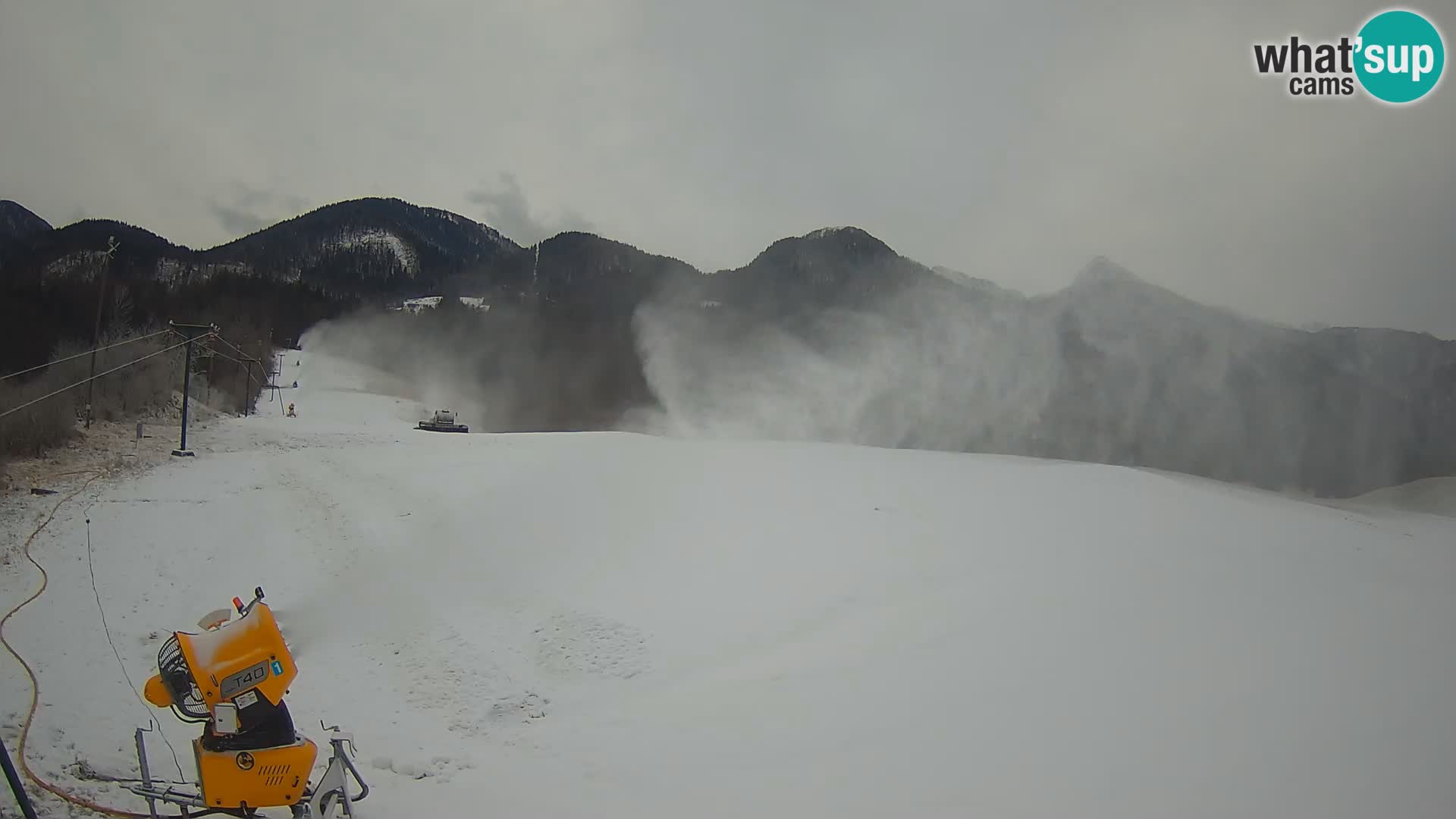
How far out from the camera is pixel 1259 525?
901 cm

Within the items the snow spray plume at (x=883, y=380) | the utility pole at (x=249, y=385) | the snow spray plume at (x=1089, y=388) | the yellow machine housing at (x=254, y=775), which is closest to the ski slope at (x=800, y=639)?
the yellow machine housing at (x=254, y=775)

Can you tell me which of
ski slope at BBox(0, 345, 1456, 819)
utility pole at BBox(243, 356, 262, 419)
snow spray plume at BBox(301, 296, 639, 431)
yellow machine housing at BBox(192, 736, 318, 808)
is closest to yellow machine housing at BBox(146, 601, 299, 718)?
yellow machine housing at BBox(192, 736, 318, 808)

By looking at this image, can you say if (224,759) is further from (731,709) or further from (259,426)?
(259,426)

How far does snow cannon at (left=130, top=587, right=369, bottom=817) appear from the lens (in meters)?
3.57

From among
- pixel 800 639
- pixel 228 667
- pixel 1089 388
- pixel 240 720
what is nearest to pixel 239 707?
pixel 240 720

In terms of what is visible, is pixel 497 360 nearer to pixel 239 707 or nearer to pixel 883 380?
pixel 883 380

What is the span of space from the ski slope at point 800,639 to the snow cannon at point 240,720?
2.52ft

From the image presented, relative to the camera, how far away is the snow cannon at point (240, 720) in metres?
3.57

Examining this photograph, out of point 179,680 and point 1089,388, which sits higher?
point 1089,388

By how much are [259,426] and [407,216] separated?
557ft

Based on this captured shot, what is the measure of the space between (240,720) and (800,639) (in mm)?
4510

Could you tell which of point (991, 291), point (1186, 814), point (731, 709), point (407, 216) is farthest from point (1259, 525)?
point (407, 216)

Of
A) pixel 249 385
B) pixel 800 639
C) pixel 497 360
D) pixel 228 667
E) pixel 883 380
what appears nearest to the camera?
pixel 228 667

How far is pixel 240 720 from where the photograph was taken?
143 inches
